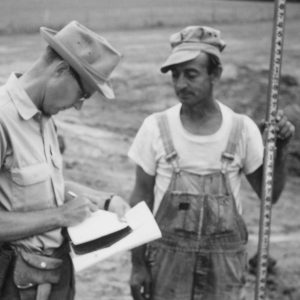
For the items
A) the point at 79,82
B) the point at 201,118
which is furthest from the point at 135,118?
the point at 79,82

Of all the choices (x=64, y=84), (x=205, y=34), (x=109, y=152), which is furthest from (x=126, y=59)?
(x=64, y=84)

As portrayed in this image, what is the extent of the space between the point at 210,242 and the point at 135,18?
16327 mm

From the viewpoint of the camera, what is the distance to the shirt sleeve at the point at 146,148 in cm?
388

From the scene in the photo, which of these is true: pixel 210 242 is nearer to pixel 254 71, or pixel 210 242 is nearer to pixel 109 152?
pixel 109 152

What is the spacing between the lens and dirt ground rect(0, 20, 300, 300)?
636 centimetres

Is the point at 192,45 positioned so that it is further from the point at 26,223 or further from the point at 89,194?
the point at 26,223

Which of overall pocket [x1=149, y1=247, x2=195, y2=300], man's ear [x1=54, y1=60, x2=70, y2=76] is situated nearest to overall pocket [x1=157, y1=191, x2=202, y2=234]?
overall pocket [x1=149, y1=247, x2=195, y2=300]

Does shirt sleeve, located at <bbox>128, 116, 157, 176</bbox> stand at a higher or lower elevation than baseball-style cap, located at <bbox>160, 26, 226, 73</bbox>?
lower

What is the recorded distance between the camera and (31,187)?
309 cm

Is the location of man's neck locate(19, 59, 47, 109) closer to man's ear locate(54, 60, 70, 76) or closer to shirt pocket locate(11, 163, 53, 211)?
man's ear locate(54, 60, 70, 76)

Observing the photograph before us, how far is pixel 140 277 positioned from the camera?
399 cm

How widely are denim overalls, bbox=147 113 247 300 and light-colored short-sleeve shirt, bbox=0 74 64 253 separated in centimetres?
82

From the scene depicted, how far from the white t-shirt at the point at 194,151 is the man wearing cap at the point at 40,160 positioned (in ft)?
2.10

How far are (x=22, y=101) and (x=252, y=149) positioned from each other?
137cm
